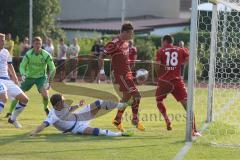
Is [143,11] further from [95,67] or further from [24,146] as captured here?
[24,146]

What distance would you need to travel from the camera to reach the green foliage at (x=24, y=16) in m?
43.1

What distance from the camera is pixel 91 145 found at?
11250 mm

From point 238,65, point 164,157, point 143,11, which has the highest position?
point 143,11

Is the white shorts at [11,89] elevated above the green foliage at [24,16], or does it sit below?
below

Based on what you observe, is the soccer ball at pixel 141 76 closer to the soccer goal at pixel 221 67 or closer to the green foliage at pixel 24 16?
the soccer goal at pixel 221 67

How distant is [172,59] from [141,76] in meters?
14.9

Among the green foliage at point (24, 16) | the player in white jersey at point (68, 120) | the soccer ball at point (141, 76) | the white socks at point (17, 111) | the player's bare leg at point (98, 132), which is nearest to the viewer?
the player in white jersey at point (68, 120)

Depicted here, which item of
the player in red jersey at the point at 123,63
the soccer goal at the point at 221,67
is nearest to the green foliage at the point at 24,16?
the soccer goal at the point at 221,67

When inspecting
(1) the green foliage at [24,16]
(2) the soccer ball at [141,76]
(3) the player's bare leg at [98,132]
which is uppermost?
(1) the green foliage at [24,16]

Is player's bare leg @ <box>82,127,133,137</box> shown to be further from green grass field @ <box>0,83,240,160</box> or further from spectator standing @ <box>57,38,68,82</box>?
spectator standing @ <box>57,38,68,82</box>

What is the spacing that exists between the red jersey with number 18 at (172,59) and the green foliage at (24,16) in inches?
1165

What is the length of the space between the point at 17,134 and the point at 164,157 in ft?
11.4

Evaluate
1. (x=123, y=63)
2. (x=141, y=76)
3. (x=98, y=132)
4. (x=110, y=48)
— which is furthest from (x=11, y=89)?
(x=141, y=76)

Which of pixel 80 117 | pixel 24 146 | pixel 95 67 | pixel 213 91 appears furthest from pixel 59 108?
pixel 95 67
